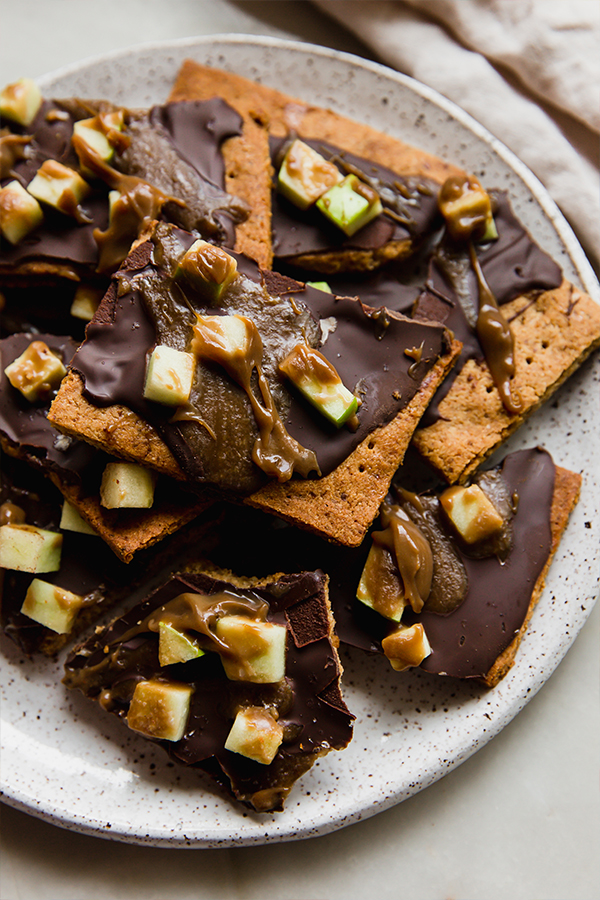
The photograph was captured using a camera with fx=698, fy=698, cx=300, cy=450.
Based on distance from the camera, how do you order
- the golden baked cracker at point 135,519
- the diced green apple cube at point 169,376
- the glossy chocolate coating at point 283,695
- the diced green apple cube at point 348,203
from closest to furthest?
the diced green apple cube at point 169,376 → the glossy chocolate coating at point 283,695 → the golden baked cracker at point 135,519 → the diced green apple cube at point 348,203

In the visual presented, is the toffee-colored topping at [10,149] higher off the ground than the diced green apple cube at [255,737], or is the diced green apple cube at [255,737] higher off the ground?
the toffee-colored topping at [10,149]

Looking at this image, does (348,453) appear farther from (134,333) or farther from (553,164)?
(553,164)

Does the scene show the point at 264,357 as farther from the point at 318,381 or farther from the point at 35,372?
the point at 35,372

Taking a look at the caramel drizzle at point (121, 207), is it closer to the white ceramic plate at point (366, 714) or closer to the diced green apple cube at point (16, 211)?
the diced green apple cube at point (16, 211)

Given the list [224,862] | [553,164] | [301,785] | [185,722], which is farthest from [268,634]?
[553,164]

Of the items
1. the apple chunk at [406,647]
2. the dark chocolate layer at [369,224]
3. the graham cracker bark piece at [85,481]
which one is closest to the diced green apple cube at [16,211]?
the graham cracker bark piece at [85,481]

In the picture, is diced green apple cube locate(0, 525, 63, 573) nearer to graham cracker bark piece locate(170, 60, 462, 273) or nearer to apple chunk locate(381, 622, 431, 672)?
apple chunk locate(381, 622, 431, 672)
